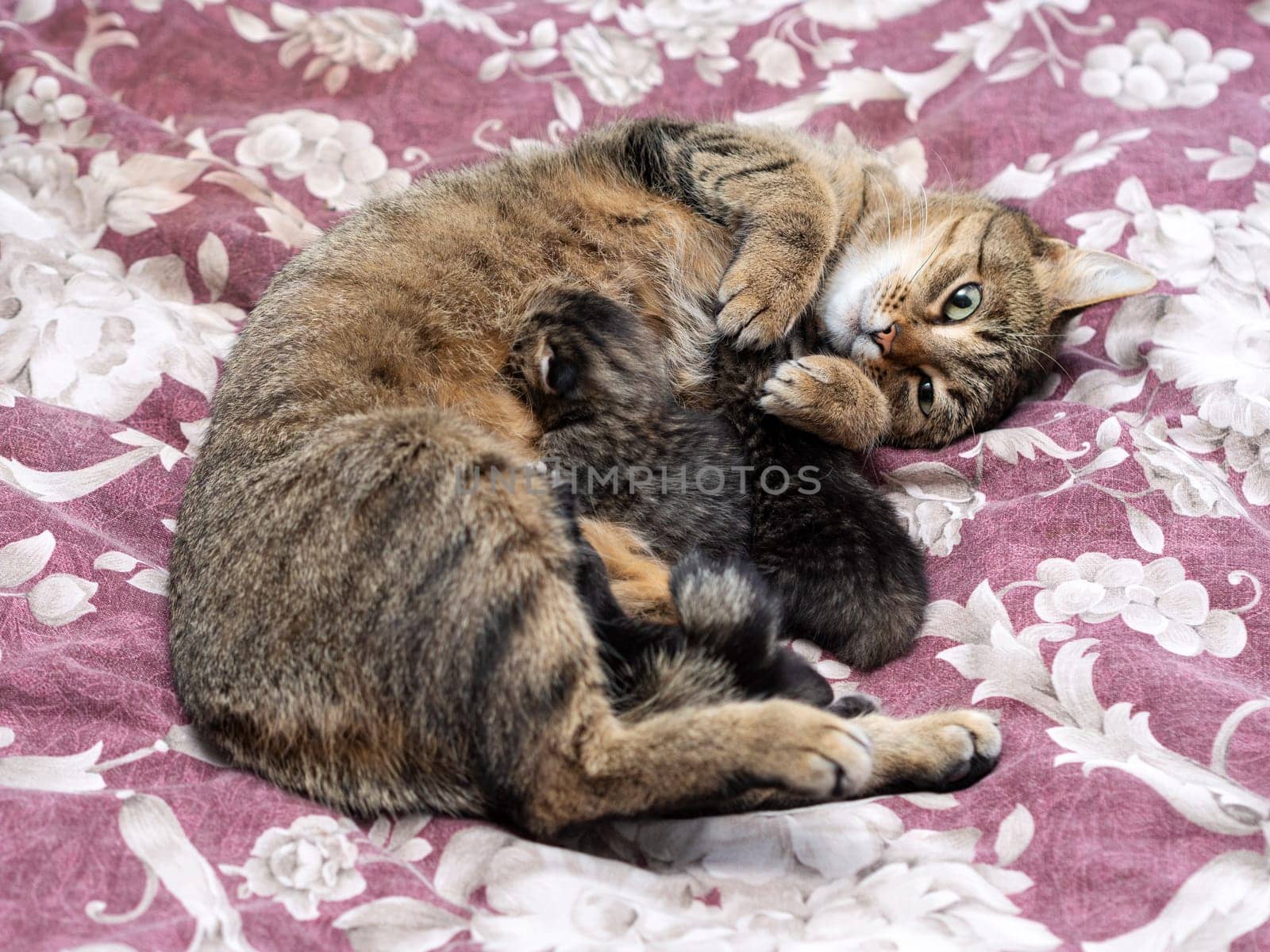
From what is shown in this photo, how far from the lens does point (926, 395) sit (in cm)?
227

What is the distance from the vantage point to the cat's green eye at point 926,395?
225 centimetres

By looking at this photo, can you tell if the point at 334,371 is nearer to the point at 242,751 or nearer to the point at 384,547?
the point at 384,547

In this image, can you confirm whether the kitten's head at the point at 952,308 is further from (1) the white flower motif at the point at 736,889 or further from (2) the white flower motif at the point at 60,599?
(2) the white flower motif at the point at 60,599

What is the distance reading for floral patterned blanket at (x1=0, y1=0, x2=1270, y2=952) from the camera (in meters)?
1.33

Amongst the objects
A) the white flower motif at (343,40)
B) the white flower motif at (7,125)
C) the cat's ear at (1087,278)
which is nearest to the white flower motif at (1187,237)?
the cat's ear at (1087,278)

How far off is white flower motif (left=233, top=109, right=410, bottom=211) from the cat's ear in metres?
1.68

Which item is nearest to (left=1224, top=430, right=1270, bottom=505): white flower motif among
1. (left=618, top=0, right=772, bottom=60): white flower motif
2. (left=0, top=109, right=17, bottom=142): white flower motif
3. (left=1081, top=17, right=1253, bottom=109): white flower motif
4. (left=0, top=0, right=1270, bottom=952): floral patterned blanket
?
(left=0, top=0, right=1270, bottom=952): floral patterned blanket

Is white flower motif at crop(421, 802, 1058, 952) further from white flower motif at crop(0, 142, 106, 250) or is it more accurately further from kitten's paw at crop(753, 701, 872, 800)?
white flower motif at crop(0, 142, 106, 250)

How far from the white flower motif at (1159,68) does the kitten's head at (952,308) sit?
91 centimetres

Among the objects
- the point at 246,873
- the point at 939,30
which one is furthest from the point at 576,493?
the point at 939,30

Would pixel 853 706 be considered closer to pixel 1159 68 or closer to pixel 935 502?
pixel 935 502

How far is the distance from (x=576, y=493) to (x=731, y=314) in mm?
509

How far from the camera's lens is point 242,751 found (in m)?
1.54

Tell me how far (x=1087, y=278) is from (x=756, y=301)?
83 cm
